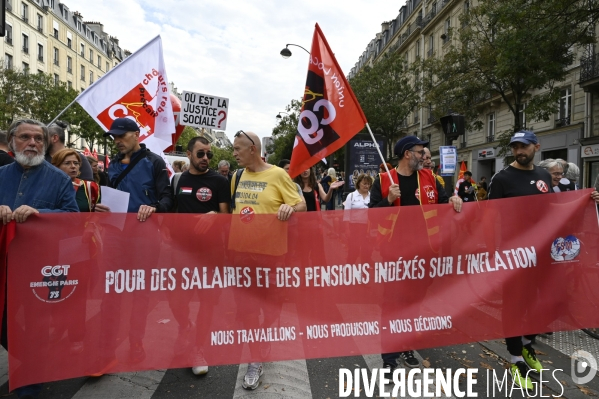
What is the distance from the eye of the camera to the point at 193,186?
164 inches

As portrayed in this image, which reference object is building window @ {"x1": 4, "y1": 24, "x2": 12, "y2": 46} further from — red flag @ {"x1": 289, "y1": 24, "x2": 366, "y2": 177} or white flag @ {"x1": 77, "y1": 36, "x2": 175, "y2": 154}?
red flag @ {"x1": 289, "y1": 24, "x2": 366, "y2": 177}

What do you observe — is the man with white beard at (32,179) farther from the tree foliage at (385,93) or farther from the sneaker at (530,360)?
the tree foliage at (385,93)

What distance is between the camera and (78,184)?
3.85 metres

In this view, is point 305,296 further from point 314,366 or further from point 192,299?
point 314,366

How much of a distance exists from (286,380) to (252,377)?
13.2 inches

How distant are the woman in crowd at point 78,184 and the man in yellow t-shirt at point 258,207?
1191mm

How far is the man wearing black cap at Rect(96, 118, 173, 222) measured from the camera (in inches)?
160

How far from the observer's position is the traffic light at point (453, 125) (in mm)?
10633

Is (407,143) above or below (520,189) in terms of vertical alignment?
above

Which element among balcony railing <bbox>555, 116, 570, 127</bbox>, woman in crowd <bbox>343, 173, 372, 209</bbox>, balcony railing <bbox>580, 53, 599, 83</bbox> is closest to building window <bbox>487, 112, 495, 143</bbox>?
balcony railing <bbox>555, 116, 570, 127</bbox>

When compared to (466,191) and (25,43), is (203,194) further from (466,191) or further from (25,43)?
(25,43)

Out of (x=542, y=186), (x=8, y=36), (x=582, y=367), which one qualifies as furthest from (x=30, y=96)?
(x=582, y=367)

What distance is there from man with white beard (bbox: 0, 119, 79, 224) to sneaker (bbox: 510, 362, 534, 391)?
3.68 meters

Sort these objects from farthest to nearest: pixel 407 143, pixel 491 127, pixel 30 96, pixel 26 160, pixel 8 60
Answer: pixel 8 60
pixel 491 127
pixel 30 96
pixel 407 143
pixel 26 160
